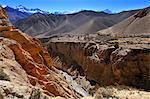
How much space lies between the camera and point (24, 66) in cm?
2430

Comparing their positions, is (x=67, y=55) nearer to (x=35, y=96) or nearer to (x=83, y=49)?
(x=83, y=49)

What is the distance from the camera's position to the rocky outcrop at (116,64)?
3703 cm

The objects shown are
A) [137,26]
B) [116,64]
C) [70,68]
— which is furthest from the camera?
[137,26]

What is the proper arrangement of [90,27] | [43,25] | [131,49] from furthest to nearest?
[43,25]
[90,27]
[131,49]

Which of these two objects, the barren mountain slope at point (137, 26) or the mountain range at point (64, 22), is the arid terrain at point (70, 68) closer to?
the barren mountain slope at point (137, 26)

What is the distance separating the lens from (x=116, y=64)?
39.1m

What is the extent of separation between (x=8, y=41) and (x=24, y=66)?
254cm

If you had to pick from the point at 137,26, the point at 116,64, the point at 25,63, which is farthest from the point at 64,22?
the point at 25,63

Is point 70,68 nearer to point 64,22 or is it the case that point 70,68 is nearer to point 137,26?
point 137,26

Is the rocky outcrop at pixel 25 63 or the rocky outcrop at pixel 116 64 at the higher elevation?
the rocky outcrop at pixel 25 63

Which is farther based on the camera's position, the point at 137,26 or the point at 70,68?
the point at 137,26

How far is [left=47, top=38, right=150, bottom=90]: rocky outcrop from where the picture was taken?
37.0m

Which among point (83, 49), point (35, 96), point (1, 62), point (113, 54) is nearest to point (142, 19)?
point (83, 49)

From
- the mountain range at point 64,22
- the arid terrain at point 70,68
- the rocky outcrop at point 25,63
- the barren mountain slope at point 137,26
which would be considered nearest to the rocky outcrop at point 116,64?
the arid terrain at point 70,68
